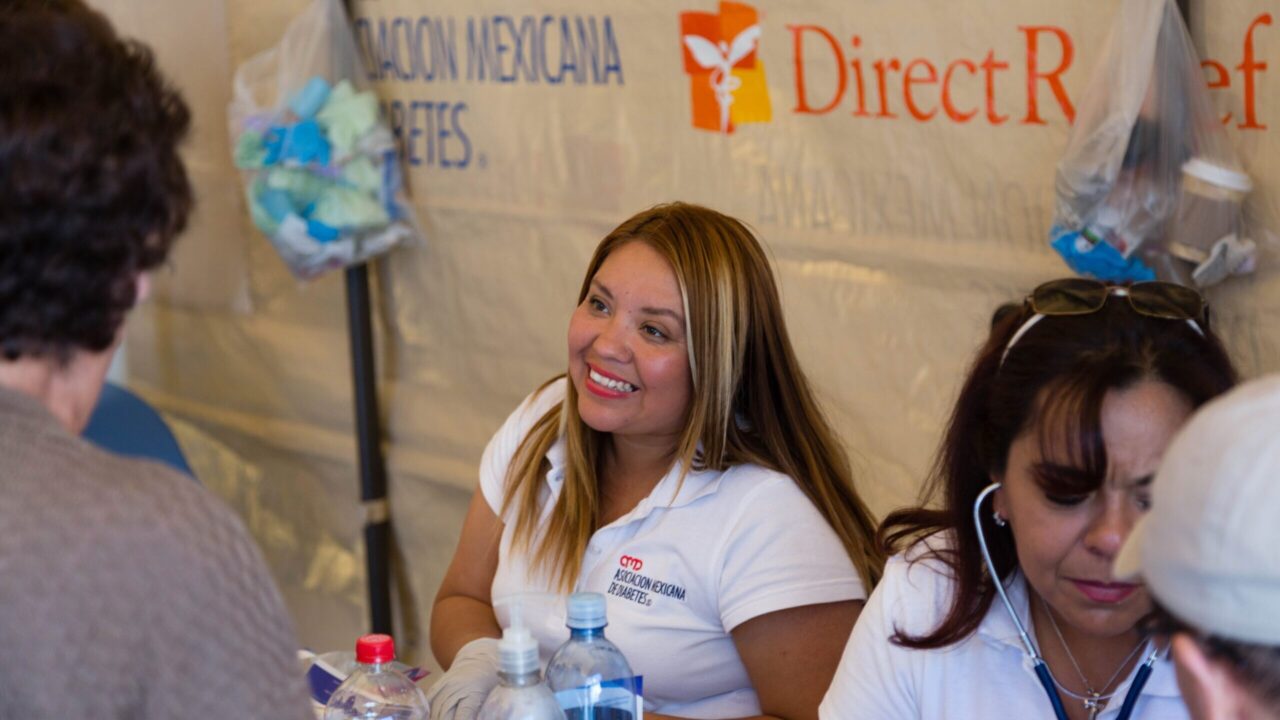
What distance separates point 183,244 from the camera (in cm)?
367

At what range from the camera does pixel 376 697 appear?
1.51m

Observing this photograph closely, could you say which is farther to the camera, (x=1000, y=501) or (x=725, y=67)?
(x=725, y=67)

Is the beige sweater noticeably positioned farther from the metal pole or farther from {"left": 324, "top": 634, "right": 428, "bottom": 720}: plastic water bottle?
the metal pole

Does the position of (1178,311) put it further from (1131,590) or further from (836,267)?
(836,267)

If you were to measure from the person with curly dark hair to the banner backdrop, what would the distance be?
147 cm

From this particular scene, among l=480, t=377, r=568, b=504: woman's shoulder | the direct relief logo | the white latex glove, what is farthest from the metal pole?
the white latex glove

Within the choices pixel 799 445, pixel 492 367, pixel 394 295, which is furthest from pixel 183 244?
pixel 799 445

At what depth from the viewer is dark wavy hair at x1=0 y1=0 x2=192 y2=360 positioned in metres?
0.84

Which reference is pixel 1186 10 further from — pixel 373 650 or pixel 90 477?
pixel 90 477

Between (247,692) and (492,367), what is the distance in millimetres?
2191

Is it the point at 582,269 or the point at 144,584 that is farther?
the point at 582,269

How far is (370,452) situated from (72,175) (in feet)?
8.01

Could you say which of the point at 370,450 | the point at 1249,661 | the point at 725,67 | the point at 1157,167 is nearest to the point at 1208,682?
the point at 1249,661

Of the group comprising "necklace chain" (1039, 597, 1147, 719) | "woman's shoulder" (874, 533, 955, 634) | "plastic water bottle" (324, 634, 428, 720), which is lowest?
"plastic water bottle" (324, 634, 428, 720)
